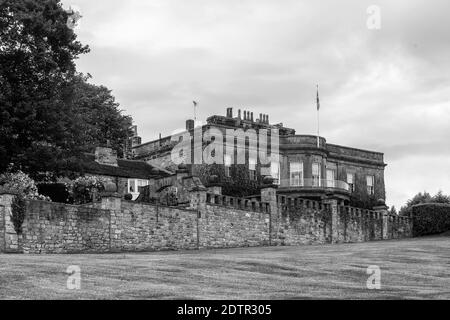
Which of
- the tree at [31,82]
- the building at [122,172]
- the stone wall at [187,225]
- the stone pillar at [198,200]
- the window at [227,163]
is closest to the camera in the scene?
the stone wall at [187,225]

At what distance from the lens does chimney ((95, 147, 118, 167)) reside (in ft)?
196

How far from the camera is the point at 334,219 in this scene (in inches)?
2227

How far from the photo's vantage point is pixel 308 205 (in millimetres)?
54812

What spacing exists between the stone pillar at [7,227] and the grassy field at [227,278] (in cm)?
673

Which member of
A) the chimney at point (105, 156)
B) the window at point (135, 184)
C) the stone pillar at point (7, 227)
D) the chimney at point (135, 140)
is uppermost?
the chimney at point (135, 140)

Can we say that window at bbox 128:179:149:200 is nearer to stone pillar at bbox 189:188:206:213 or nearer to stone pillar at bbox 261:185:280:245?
stone pillar at bbox 261:185:280:245

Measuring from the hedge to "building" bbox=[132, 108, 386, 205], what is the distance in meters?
6.16

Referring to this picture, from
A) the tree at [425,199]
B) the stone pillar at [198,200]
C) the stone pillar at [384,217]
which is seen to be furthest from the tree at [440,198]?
the stone pillar at [198,200]

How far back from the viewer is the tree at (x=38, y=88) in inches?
1796

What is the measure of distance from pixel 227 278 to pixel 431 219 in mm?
40410

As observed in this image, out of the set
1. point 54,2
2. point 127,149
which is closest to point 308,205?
point 54,2

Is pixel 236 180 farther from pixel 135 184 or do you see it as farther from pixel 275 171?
pixel 135 184

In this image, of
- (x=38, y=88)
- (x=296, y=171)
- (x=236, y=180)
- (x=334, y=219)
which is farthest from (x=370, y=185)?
(x=38, y=88)

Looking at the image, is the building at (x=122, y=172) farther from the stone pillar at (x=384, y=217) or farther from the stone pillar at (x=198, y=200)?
the stone pillar at (x=384, y=217)
